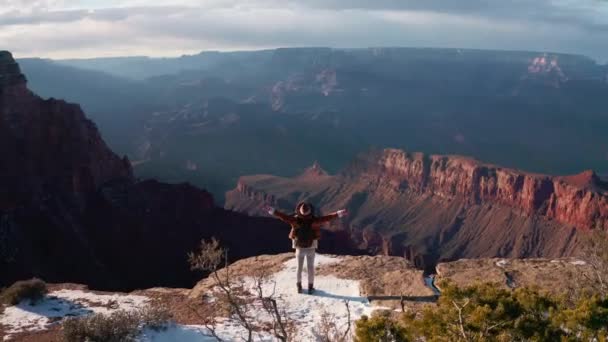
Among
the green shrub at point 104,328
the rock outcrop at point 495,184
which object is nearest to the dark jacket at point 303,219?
the green shrub at point 104,328

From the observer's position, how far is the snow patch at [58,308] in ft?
44.3

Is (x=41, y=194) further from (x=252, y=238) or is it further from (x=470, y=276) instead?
(x=470, y=276)

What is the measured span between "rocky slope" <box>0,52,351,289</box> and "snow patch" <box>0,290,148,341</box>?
60.7 feet

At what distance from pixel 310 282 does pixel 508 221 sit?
64.8 meters

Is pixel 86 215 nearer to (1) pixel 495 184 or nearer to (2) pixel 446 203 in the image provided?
(2) pixel 446 203

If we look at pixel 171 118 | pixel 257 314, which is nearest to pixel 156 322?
pixel 257 314

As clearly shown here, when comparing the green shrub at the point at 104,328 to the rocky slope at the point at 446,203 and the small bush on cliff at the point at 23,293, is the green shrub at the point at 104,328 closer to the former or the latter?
the small bush on cliff at the point at 23,293

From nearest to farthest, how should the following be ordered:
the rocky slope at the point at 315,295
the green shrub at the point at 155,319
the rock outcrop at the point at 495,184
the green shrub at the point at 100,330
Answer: the green shrub at the point at 100,330, the green shrub at the point at 155,319, the rocky slope at the point at 315,295, the rock outcrop at the point at 495,184

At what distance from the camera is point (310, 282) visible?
14234 mm

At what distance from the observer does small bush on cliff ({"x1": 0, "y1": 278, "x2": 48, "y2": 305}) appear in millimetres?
14820

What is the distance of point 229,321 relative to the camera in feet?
42.3

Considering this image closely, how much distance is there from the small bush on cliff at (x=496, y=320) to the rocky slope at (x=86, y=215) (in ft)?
97.9

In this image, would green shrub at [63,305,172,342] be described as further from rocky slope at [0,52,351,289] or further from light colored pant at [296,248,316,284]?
rocky slope at [0,52,351,289]

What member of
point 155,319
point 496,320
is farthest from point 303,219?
point 496,320
